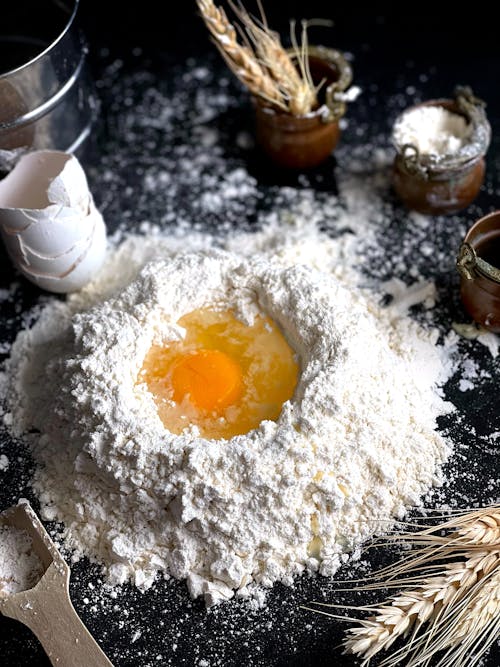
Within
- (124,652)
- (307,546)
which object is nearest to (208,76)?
(307,546)

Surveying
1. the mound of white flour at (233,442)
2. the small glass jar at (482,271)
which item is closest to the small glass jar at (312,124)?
the mound of white flour at (233,442)

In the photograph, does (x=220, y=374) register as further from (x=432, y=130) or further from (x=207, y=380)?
(x=432, y=130)

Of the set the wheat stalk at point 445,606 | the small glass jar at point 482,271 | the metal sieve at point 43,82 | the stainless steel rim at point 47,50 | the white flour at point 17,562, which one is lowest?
the wheat stalk at point 445,606

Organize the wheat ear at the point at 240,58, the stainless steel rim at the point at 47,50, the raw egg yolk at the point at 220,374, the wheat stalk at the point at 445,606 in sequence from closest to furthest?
the wheat stalk at the point at 445,606
the raw egg yolk at the point at 220,374
the stainless steel rim at the point at 47,50
the wheat ear at the point at 240,58

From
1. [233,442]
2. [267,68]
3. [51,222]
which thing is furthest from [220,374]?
[267,68]

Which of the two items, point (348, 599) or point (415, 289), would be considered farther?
point (415, 289)

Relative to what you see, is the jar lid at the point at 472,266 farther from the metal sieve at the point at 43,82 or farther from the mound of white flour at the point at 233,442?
the metal sieve at the point at 43,82

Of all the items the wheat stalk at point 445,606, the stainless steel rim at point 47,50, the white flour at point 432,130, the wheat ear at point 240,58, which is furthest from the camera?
the white flour at point 432,130

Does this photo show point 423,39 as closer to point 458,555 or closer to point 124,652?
point 458,555
